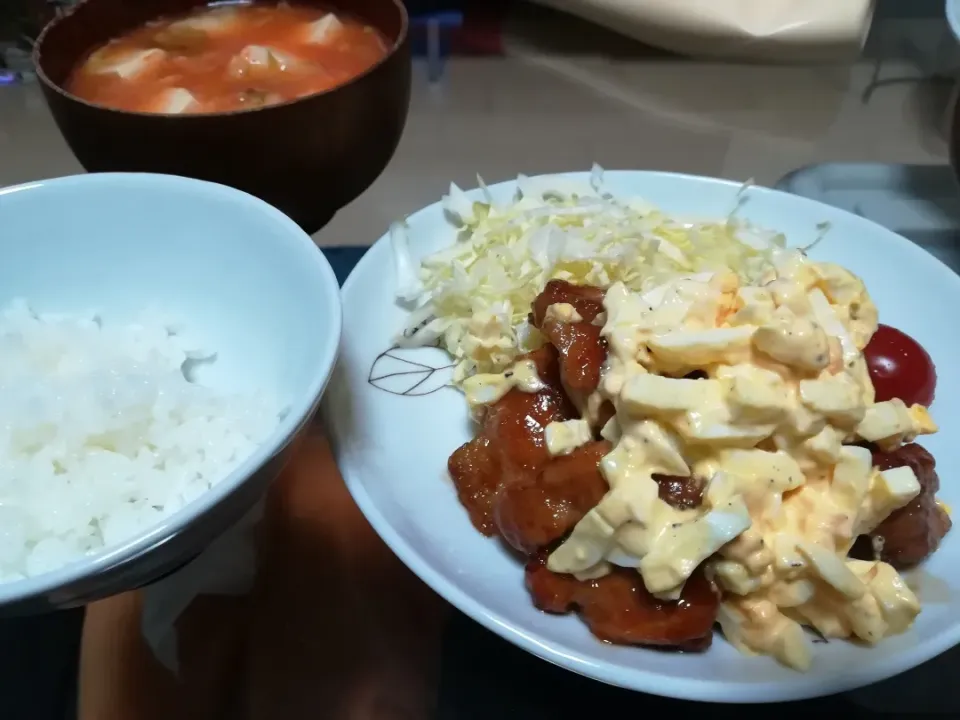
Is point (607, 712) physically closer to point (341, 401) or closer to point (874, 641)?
point (874, 641)

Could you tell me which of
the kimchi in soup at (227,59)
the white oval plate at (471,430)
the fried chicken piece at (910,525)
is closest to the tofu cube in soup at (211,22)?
the kimchi in soup at (227,59)

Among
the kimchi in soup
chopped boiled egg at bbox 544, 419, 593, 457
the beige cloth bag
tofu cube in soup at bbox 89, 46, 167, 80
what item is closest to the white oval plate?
chopped boiled egg at bbox 544, 419, 593, 457

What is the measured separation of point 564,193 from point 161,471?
2.25 ft

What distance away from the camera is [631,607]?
70 cm

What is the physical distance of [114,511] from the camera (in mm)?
695

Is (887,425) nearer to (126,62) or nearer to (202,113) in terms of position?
(202,113)

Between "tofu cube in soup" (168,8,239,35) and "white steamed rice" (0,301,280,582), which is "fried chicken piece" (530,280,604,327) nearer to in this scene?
"white steamed rice" (0,301,280,582)

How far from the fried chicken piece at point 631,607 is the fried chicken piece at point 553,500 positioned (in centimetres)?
3

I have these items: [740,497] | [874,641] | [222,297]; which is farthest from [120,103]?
[874,641]

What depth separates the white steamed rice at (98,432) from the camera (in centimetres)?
68

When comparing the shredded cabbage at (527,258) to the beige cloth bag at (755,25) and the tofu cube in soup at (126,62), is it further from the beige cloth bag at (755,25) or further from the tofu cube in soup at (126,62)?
the beige cloth bag at (755,25)

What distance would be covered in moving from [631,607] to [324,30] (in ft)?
2.62

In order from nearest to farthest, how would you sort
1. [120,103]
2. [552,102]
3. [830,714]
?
[830,714] → [120,103] → [552,102]

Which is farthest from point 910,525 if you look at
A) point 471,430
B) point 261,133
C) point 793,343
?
point 261,133
